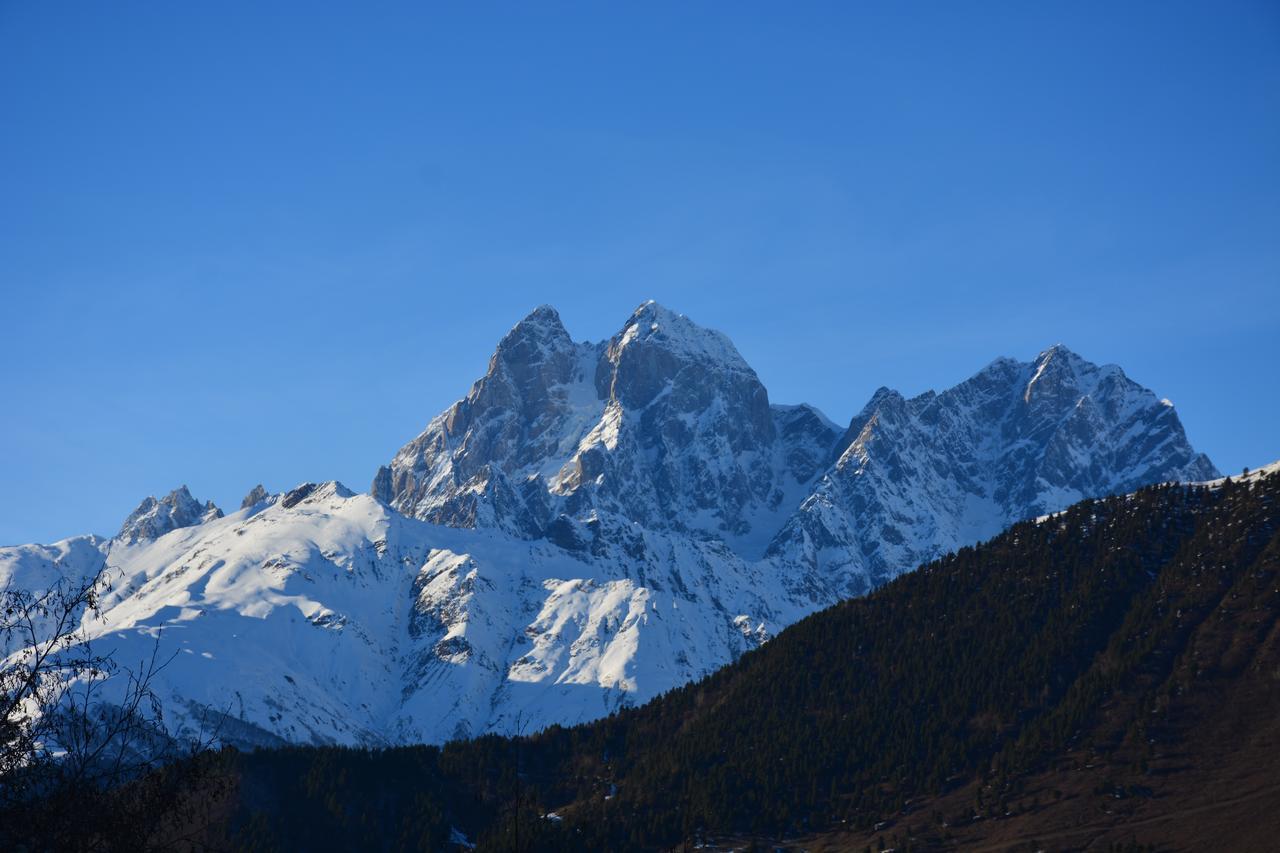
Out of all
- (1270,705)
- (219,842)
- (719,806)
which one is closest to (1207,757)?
(1270,705)

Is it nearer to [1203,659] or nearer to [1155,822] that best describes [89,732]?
[1155,822]

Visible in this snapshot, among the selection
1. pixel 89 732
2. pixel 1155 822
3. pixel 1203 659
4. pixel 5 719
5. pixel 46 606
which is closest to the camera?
pixel 89 732

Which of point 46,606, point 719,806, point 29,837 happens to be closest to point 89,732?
point 29,837

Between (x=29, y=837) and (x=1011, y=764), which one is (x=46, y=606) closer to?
(x=29, y=837)

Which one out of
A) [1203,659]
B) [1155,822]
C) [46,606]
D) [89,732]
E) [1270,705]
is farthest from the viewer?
[1203,659]

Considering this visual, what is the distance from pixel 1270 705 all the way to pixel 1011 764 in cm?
3304

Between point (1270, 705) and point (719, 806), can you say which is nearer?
point (1270, 705)

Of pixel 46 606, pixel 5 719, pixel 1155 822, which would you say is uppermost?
pixel 46 606

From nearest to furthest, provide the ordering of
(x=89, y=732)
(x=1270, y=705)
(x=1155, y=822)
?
(x=89, y=732) → (x=1155, y=822) → (x=1270, y=705)

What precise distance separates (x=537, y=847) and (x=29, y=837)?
15047 centimetres

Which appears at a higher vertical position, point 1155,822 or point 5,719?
point 5,719

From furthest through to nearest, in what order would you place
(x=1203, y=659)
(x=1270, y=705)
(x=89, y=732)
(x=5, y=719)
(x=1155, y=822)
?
(x=1203, y=659), (x=1270, y=705), (x=1155, y=822), (x=5, y=719), (x=89, y=732)

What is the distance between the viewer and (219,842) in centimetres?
18338

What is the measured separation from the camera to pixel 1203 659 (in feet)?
652
